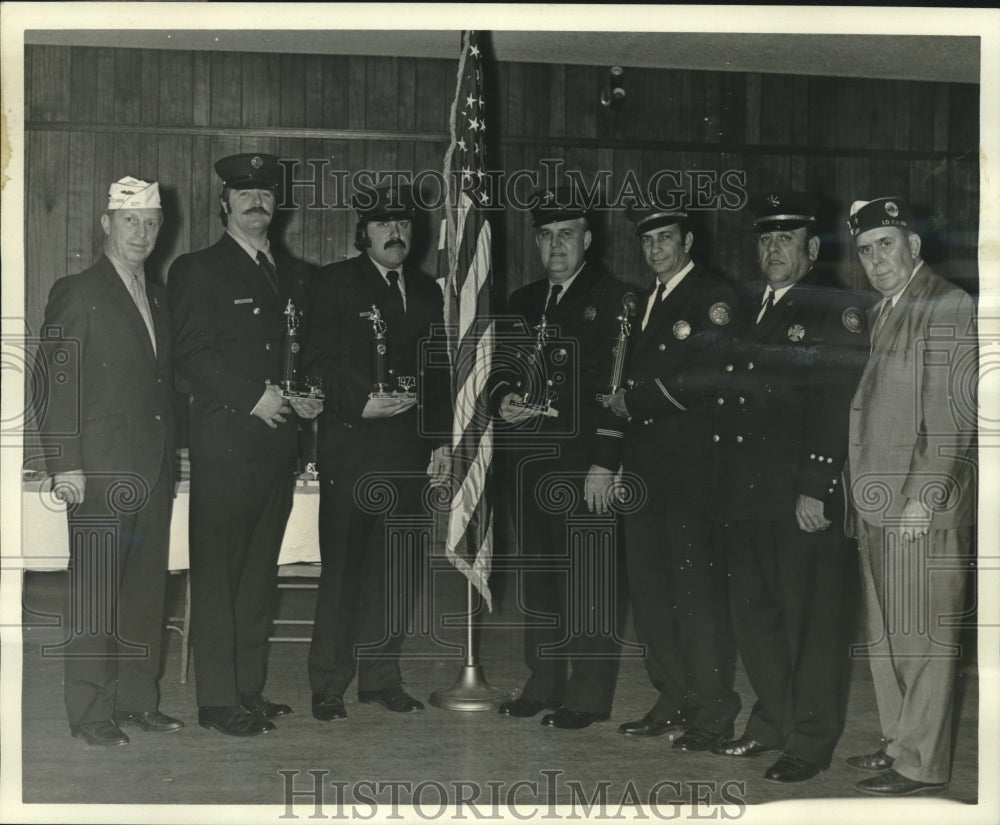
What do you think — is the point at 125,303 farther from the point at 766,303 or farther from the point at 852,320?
the point at 852,320

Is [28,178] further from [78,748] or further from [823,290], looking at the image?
[823,290]

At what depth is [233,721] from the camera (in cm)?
451

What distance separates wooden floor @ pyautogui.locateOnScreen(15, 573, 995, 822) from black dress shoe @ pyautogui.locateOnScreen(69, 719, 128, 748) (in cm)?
3

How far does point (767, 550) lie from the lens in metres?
4.39

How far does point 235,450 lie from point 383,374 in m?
0.61

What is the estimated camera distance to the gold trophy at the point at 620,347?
15.6ft

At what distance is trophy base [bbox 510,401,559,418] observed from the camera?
15.9 ft

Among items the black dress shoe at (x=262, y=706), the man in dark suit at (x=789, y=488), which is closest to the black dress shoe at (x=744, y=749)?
the man in dark suit at (x=789, y=488)

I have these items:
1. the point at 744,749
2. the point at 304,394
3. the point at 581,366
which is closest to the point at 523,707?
the point at 744,749

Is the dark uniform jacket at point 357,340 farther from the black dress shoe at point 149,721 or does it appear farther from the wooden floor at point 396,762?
the black dress shoe at point 149,721

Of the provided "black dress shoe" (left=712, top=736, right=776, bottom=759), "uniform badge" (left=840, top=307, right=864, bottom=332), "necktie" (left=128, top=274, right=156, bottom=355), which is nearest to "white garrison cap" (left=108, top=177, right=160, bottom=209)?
"necktie" (left=128, top=274, right=156, bottom=355)

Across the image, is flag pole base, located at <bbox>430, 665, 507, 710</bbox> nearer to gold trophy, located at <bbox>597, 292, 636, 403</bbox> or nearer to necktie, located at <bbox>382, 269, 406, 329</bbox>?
gold trophy, located at <bbox>597, 292, 636, 403</bbox>

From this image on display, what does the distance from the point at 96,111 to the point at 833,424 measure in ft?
9.65

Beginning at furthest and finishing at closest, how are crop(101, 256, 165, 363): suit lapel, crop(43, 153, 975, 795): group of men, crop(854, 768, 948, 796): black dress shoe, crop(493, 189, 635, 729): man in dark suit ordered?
crop(493, 189, 635, 729): man in dark suit → crop(101, 256, 165, 363): suit lapel → crop(43, 153, 975, 795): group of men → crop(854, 768, 948, 796): black dress shoe
